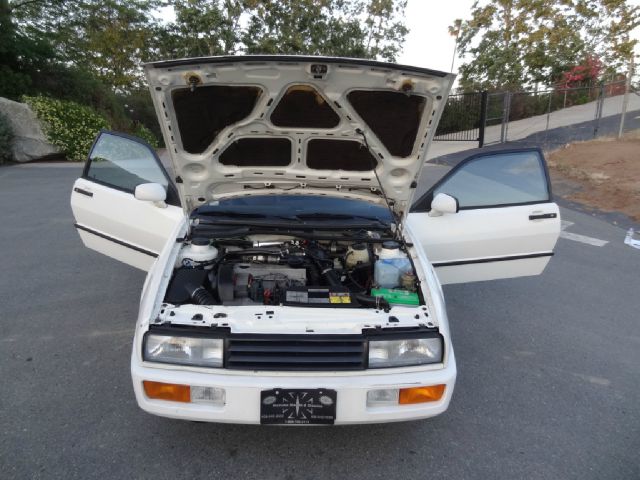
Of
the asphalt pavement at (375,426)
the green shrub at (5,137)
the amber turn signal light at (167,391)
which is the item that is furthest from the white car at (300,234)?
the green shrub at (5,137)

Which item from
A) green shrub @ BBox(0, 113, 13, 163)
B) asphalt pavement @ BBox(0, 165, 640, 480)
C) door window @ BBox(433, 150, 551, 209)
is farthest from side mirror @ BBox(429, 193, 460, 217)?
green shrub @ BBox(0, 113, 13, 163)

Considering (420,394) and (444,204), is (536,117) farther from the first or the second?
(420,394)

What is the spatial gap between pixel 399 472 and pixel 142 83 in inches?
848

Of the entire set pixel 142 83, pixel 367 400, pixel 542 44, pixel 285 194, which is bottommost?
pixel 367 400

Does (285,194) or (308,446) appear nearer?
(308,446)

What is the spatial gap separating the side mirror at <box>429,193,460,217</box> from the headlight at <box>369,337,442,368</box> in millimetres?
1361

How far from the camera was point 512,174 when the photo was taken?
3553 millimetres

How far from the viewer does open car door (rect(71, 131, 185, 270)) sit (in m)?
3.40

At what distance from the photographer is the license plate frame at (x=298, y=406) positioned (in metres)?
1.95

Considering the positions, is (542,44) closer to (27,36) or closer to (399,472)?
(27,36)

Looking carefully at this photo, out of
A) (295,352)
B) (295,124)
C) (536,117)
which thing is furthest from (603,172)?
(295,352)

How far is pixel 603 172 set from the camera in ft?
31.4

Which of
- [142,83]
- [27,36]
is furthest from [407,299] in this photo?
[142,83]

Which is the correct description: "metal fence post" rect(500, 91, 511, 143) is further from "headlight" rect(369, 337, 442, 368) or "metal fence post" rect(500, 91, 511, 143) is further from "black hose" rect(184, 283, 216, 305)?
"black hose" rect(184, 283, 216, 305)
